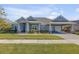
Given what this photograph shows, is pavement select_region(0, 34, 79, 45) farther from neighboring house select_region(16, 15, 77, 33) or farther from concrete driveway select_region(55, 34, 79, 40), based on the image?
neighboring house select_region(16, 15, 77, 33)

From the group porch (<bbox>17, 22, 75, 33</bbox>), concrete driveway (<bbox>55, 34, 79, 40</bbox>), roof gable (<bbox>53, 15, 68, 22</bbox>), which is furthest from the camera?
concrete driveway (<bbox>55, 34, 79, 40</bbox>)

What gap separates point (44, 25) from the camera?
9094mm

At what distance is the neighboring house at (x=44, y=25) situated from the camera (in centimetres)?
898

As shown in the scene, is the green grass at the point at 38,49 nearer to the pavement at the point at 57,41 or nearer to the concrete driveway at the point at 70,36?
the pavement at the point at 57,41

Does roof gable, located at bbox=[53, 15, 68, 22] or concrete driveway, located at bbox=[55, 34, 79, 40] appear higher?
roof gable, located at bbox=[53, 15, 68, 22]

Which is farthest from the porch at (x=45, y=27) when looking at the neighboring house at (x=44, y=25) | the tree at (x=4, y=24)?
the tree at (x=4, y=24)

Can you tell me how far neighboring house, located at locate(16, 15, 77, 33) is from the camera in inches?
353

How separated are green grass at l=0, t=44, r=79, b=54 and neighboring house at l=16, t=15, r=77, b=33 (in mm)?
442

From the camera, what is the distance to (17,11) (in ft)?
29.1

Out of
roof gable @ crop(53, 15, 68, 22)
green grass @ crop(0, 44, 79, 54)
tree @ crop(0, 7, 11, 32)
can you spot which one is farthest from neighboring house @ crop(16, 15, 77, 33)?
green grass @ crop(0, 44, 79, 54)
